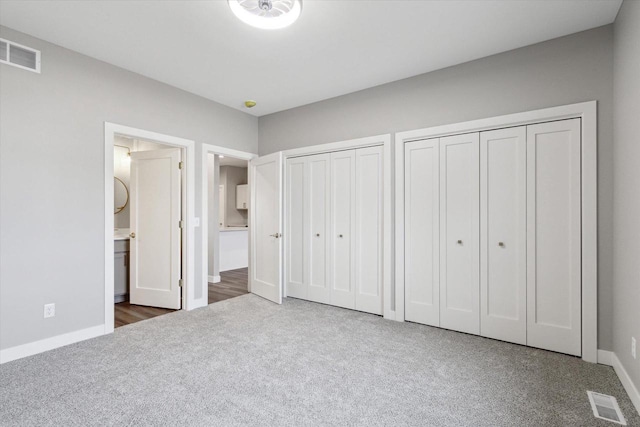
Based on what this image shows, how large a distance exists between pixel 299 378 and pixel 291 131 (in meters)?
3.28

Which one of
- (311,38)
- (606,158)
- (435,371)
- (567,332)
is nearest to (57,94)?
(311,38)

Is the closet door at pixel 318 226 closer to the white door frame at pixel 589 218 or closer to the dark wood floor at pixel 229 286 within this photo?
the dark wood floor at pixel 229 286

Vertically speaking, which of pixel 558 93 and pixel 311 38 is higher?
pixel 311 38

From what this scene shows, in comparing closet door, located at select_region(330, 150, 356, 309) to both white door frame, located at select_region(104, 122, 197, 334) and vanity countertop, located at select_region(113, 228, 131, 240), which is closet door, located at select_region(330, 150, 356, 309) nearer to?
white door frame, located at select_region(104, 122, 197, 334)

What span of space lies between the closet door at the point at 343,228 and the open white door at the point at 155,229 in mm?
1970

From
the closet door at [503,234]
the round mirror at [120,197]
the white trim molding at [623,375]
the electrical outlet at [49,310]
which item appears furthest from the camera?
the round mirror at [120,197]

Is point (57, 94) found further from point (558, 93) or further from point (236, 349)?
point (558, 93)

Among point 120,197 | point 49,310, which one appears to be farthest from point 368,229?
point 120,197

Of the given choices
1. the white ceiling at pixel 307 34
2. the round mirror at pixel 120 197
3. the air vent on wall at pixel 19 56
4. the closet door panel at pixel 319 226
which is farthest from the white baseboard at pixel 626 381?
the round mirror at pixel 120 197

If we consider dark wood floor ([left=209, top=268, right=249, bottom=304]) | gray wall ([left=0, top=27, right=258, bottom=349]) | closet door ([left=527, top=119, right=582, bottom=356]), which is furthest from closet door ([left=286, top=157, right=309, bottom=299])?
closet door ([left=527, top=119, right=582, bottom=356])

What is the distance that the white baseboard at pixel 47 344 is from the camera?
2.51 m

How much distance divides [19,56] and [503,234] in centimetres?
451

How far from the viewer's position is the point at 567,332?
2.63 m

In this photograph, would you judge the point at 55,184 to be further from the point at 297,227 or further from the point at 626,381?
the point at 626,381
